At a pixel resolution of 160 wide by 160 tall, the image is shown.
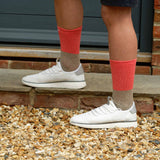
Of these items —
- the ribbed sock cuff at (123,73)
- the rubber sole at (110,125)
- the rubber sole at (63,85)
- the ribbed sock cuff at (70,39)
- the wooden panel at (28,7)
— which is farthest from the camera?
the wooden panel at (28,7)

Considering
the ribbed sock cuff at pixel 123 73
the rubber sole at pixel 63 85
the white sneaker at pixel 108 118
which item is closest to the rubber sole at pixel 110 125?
the white sneaker at pixel 108 118

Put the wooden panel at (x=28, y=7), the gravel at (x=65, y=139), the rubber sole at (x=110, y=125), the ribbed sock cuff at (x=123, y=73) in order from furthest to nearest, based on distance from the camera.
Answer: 1. the wooden panel at (x=28, y=7)
2. the rubber sole at (x=110, y=125)
3. the ribbed sock cuff at (x=123, y=73)
4. the gravel at (x=65, y=139)

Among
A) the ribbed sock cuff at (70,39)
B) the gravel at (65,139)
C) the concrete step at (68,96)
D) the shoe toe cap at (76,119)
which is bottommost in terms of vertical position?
the gravel at (65,139)

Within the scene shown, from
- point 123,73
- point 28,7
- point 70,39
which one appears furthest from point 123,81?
point 28,7

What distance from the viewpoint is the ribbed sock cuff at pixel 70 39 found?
2240mm

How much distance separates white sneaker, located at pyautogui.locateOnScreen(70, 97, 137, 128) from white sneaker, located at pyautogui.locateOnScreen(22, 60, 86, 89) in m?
0.30

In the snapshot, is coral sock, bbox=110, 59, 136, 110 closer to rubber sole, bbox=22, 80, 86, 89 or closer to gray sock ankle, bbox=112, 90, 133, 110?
gray sock ankle, bbox=112, 90, 133, 110

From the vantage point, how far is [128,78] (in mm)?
2014

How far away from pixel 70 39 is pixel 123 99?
1.59 feet

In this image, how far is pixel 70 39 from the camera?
2.25 metres

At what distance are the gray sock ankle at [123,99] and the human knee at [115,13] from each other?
378 millimetres

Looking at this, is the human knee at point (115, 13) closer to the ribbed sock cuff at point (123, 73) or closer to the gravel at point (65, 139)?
the ribbed sock cuff at point (123, 73)

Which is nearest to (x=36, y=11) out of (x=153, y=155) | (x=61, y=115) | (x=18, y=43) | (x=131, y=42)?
(x=18, y=43)

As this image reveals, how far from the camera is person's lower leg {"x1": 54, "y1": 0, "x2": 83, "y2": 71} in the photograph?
2178 millimetres
